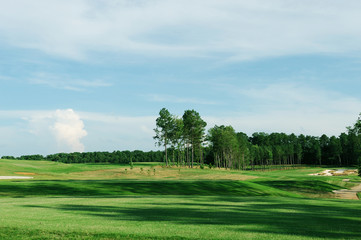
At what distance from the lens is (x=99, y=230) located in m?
11.3

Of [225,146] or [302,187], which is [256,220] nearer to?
[302,187]

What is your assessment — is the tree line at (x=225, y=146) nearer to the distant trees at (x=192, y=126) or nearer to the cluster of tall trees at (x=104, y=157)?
the distant trees at (x=192, y=126)

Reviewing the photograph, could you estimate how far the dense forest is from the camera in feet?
330

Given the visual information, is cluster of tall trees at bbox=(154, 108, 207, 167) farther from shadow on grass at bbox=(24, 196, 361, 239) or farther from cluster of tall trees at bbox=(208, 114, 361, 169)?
shadow on grass at bbox=(24, 196, 361, 239)

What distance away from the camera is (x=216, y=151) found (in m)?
123

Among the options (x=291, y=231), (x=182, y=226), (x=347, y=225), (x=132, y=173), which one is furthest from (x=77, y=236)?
(x=132, y=173)

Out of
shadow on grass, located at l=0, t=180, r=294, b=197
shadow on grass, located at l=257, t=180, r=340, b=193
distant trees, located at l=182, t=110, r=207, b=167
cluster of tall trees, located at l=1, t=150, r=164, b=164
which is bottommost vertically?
shadow on grass, located at l=257, t=180, r=340, b=193

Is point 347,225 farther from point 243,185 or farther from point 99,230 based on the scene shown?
point 243,185

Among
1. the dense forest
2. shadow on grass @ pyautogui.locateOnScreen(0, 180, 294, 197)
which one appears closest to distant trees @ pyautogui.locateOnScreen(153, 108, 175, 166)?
the dense forest

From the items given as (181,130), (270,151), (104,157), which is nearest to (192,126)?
(181,130)

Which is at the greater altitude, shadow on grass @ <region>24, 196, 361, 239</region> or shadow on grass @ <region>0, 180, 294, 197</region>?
shadow on grass @ <region>24, 196, 361, 239</region>

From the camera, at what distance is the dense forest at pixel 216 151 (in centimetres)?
10061

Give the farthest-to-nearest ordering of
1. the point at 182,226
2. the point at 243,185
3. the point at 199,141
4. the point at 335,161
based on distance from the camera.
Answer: the point at 335,161
the point at 199,141
the point at 243,185
the point at 182,226

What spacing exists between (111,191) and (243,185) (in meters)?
17.7
